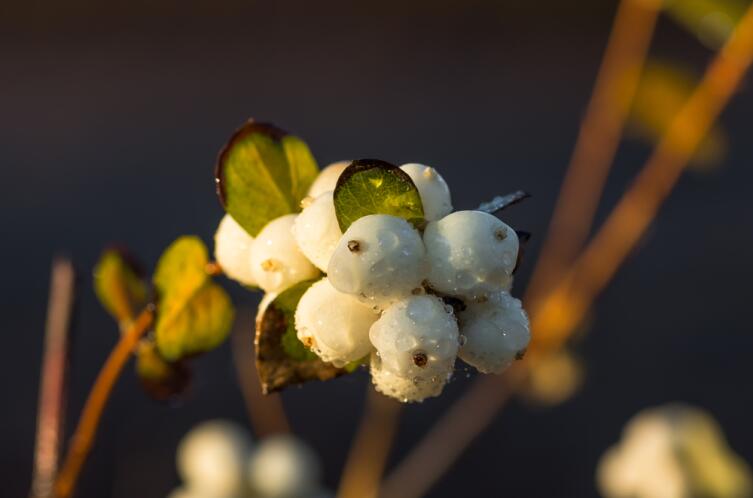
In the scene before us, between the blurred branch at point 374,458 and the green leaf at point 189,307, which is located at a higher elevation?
the green leaf at point 189,307

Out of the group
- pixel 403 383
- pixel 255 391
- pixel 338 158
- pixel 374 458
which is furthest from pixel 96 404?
pixel 338 158

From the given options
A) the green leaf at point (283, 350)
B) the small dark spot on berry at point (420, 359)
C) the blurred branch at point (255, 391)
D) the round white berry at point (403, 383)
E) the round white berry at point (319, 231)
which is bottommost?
the blurred branch at point (255, 391)

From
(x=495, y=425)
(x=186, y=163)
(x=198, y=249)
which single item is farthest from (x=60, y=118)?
(x=198, y=249)

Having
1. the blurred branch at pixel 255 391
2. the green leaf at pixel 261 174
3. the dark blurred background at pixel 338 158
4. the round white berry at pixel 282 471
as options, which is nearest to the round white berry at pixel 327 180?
the green leaf at pixel 261 174

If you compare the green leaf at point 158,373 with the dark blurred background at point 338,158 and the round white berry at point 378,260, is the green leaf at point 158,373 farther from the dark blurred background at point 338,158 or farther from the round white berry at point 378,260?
the dark blurred background at point 338,158

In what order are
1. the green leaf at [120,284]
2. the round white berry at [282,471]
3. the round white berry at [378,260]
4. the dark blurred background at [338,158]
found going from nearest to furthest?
the round white berry at [378,260], the green leaf at [120,284], the round white berry at [282,471], the dark blurred background at [338,158]

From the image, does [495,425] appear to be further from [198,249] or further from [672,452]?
[198,249]

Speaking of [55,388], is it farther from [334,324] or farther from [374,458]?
[374,458]
